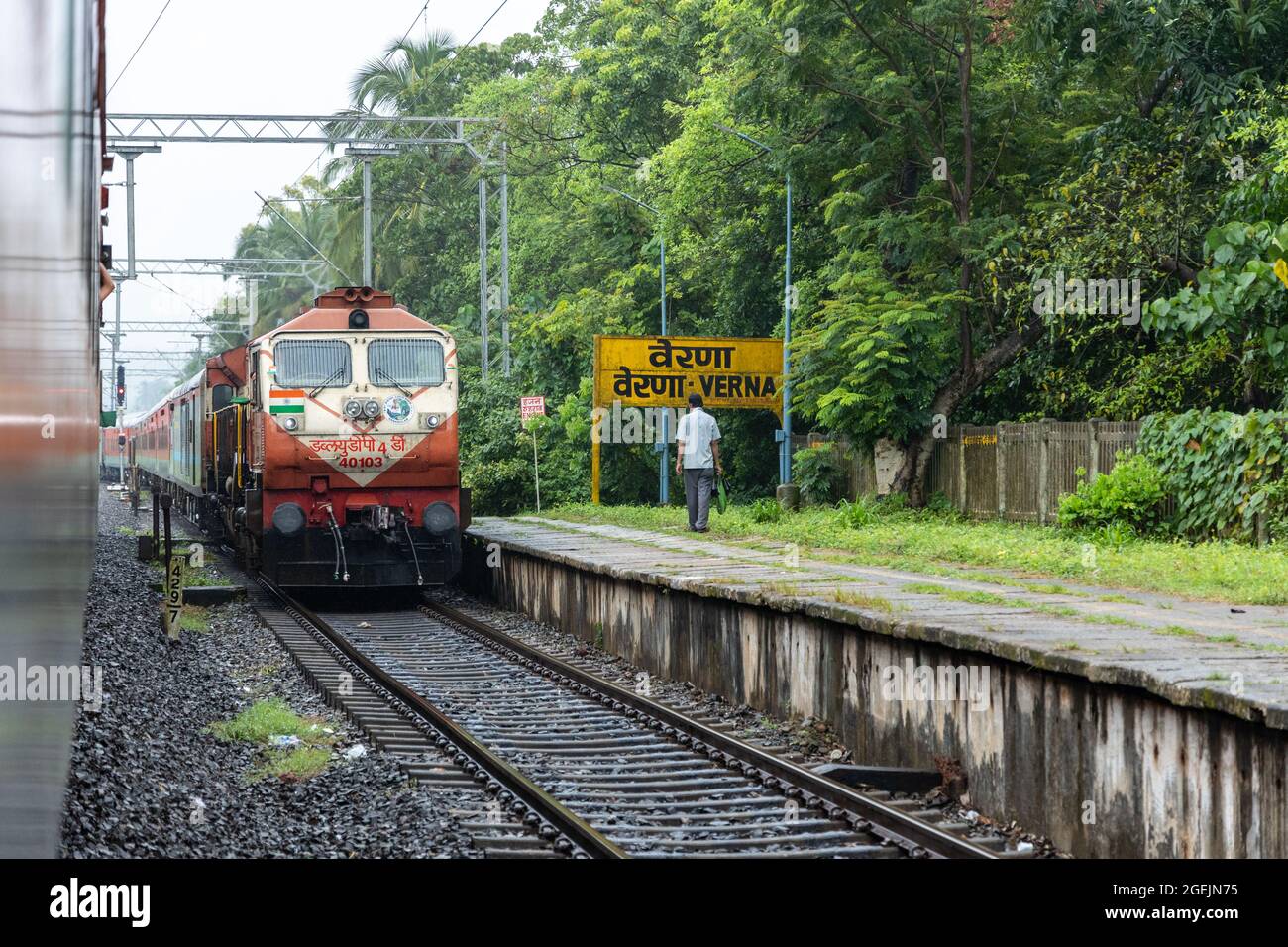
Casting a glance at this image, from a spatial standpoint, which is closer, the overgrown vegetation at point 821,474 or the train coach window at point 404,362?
the train coach window at point 404,362

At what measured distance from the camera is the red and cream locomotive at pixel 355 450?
59.3ft

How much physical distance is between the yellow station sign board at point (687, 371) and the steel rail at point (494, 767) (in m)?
11.2

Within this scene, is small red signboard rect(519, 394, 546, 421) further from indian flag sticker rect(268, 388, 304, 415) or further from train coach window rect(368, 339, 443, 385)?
indian flag sticker rect(268, 388, 304, 415)

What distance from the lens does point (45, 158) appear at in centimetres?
332

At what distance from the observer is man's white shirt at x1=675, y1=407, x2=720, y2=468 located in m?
18.7

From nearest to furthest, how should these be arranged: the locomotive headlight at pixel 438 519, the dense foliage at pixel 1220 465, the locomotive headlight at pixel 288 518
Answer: the dense foliage at pixel 1220 465 < the locomotive headlight at pixel 288 518 < the locomotive headlight at pixel 438 519

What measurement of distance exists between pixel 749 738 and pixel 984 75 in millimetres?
18803

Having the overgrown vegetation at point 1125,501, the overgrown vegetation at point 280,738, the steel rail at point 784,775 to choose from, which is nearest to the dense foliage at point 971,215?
the overgrown vegetation at point 1125,501

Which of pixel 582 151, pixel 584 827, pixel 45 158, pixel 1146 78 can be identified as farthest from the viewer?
pixel 582 151

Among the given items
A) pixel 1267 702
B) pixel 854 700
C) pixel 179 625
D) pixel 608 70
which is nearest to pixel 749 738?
pixel 854 700

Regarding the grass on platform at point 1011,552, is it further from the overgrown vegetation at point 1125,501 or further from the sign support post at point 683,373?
the sign support post at point 683,373
